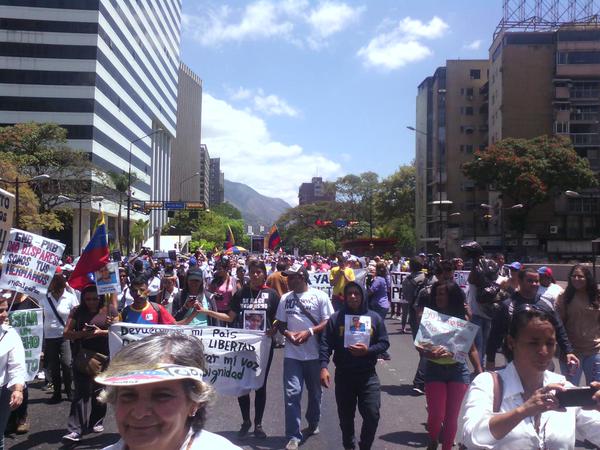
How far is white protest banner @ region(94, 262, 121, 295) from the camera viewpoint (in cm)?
685

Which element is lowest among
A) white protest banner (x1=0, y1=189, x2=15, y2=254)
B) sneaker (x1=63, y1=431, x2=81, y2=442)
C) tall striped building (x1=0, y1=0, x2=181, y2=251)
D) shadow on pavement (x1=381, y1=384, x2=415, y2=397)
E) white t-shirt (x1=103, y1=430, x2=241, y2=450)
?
shadow on pavement (x1=381, y1=384, x2=415, y2=397)

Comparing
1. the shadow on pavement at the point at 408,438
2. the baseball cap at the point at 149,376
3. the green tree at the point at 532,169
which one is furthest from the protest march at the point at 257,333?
the green tree at the point at 532,169

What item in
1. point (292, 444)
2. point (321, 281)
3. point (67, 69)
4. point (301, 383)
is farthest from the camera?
point (67, 69)

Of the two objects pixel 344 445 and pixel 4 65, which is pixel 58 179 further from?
pixel 344 445

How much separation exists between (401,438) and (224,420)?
2008 mm

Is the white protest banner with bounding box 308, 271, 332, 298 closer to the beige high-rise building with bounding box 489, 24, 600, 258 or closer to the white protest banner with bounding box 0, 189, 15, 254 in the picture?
the white protest banner with bounding box 0, 189, 15, 254

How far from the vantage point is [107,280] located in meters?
6.96

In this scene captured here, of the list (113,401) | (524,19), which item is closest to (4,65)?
(524,19)

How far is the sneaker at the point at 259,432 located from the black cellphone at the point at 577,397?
4.56 meters

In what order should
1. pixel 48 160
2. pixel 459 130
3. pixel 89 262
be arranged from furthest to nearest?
pixel 459 130 < pixel 48 160 < pixel 89 262

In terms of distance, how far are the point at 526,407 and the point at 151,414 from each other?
1439mm

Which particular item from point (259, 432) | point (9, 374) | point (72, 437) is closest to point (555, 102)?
point (259, 432)

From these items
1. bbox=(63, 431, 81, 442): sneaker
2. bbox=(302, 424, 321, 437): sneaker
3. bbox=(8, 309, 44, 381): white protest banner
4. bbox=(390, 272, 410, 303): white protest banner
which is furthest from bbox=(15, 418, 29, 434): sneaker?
bbox=(390, 272, 410, 303): white protest banner

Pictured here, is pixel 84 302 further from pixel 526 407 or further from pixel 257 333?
pixel 526 407
